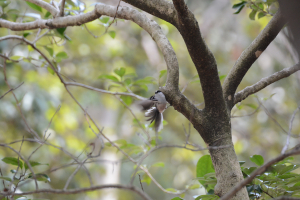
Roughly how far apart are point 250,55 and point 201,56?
21 centimetres

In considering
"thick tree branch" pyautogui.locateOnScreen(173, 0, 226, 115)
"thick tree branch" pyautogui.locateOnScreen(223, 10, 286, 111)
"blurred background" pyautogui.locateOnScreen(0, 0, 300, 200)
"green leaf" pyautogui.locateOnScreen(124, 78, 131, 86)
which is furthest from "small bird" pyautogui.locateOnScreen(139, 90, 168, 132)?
"blurred background" pyautogui.locateOnScreen(0, 0, 300, 200)

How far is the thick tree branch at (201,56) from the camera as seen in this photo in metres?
0.63

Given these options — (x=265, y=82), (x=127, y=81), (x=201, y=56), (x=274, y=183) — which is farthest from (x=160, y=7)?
(x=274, y=183)

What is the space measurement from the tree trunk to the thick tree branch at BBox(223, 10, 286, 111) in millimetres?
142

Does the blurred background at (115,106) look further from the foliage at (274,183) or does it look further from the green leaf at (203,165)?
the foliage at (274,183)

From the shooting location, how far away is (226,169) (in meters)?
0.73

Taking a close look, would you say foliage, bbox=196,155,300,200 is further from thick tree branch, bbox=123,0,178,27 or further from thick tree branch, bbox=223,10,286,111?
thick tree branch, bbox=123,0,178,27

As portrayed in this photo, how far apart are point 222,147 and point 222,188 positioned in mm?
123

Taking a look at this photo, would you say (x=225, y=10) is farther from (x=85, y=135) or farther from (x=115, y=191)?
(x=115, y=191)

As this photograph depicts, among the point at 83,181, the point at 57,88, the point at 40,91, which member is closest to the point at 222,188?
the point at 40,91

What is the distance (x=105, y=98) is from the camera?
4883mm

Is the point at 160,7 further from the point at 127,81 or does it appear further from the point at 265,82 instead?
the point at 127,81

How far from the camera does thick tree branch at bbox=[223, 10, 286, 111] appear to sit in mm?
745

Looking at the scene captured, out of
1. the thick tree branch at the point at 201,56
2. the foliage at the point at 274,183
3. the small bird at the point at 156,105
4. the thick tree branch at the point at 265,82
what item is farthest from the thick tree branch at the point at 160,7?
the foliage at the point at 274,183
